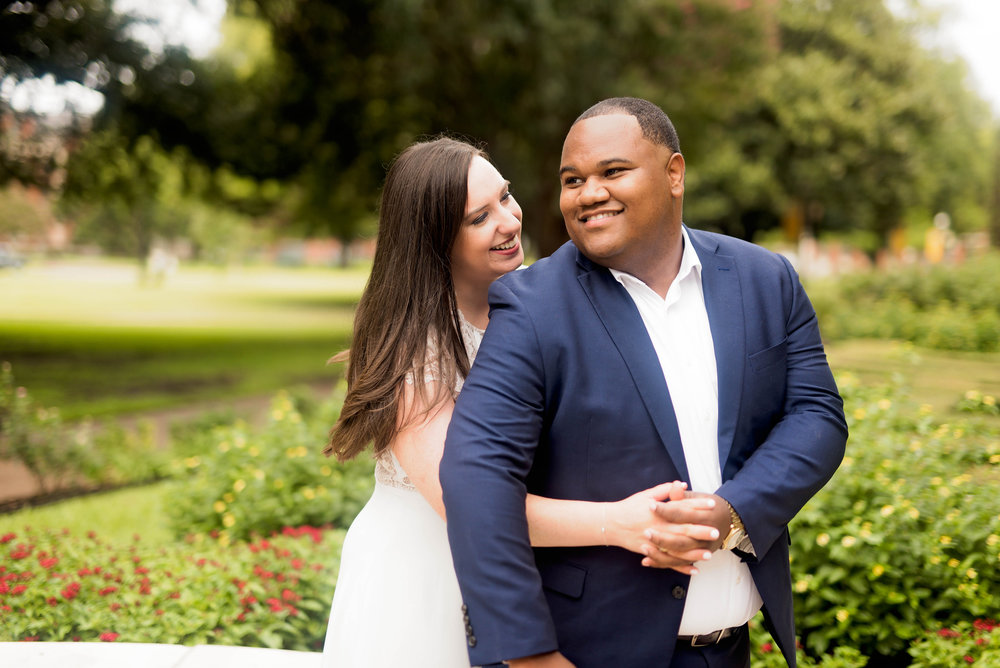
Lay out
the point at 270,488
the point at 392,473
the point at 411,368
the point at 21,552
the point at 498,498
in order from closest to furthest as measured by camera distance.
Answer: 1. the point at 498,498
2. the point at 411,368
3. the point at 392,473
4. the point at 21,552
5. the point at 270,488

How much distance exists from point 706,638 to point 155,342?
2173 cm

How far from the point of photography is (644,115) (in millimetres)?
2008

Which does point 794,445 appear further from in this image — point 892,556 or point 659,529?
point 892,556

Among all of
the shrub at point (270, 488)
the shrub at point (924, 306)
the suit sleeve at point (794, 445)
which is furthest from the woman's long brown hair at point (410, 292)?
the shrub at point (924, 306)

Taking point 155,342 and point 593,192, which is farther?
point 155,342

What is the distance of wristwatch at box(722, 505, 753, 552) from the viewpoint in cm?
191

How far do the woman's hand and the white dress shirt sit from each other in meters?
0.15

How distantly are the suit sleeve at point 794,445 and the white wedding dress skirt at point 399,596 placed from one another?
0.89 meters

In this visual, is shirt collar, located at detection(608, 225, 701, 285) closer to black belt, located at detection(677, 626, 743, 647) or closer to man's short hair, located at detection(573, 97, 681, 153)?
man's short hair, located at detection(573, 97, 681, 153)

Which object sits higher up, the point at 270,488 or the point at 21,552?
the point at 270,488

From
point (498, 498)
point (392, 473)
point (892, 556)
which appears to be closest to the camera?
point (498, 498)

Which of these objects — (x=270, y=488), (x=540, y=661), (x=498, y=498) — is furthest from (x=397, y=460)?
(x=270, y=488)

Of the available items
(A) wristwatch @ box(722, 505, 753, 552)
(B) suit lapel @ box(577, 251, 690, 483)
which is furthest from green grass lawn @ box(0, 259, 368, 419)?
(A) wristwatch @ box(722, 505, 753, 552)

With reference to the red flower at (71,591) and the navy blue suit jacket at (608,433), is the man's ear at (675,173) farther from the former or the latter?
the red flower at (71,591)
